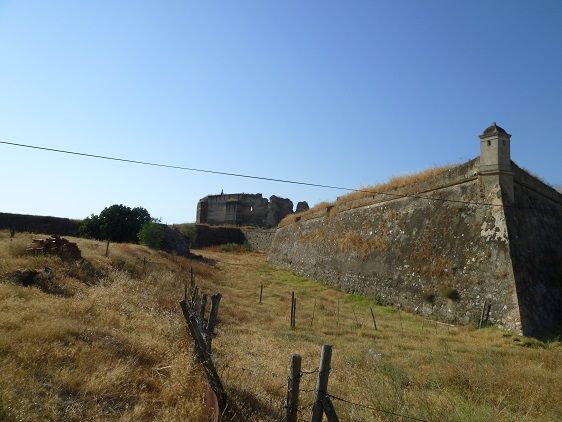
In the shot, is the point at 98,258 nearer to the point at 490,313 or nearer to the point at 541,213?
the point at 490,313

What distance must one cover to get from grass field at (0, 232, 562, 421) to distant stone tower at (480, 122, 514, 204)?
4649 mm

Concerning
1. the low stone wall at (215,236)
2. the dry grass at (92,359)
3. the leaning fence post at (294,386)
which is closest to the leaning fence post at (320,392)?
the leaning fence post at (294,386)

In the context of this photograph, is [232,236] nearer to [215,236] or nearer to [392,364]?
[215,236]

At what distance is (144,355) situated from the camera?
681 cm

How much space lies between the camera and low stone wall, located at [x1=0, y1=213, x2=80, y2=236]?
27.0 m

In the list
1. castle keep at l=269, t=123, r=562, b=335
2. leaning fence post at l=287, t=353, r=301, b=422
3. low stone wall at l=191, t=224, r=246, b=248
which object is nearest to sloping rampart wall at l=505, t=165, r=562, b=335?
castle keep at l=269, t=123, r=562, b=335

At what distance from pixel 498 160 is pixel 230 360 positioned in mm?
10590

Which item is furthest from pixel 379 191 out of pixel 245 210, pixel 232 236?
pixel 245 210

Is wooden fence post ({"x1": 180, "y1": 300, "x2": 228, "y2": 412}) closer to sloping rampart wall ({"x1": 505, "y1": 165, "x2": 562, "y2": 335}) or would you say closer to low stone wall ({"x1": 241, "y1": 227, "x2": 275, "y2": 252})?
A: sloping rampart wall ({"x1": 505, "y1": 165, "x2": 562, "y2": 335})

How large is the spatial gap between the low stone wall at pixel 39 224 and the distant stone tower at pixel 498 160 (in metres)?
24.9

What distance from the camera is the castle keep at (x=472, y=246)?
1283 cm

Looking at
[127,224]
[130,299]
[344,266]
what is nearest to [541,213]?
[344,266]

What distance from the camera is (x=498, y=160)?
45.3 ft

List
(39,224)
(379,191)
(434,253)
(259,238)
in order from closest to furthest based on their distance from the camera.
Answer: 1. (434,253)
2. (379,191)
3. (39,224)
4. (259,238)
